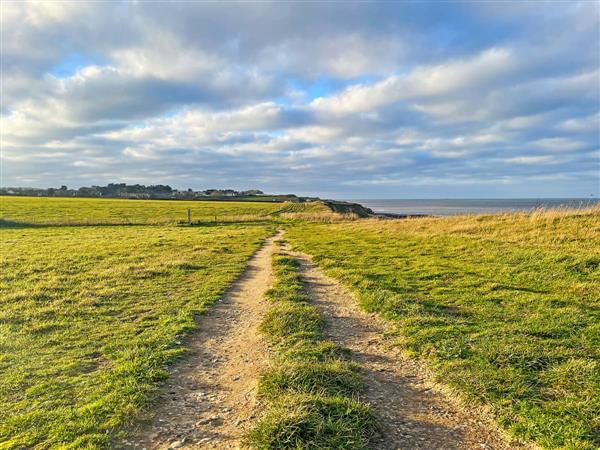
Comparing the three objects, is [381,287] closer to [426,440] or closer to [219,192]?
[426,440]

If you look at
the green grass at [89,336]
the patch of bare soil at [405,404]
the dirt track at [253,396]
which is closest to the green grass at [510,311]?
the patch of bare soil at [405,404]

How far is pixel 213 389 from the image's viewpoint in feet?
17.6

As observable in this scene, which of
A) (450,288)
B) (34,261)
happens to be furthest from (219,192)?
(450,288)

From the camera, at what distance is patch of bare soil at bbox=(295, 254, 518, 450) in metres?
4.21

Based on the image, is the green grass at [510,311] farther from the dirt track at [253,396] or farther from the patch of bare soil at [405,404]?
the dirt track at [253,396]

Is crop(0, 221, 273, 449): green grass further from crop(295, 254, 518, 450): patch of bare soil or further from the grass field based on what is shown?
crop(295, 254, 518, 450): patch of bare soil

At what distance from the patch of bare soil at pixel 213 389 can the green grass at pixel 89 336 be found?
0.31 metres

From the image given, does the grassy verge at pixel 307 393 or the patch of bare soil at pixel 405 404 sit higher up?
the grassy verge at pixel 307 393

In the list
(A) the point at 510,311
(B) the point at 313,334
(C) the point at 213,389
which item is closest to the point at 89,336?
(C) the point at 213,389

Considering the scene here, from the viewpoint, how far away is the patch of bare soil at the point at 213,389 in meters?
4.27

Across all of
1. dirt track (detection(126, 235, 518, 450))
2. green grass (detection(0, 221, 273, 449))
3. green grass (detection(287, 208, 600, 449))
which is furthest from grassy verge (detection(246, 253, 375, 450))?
green grass (detection(0, 221, 273, 449))

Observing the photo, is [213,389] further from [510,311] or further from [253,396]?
[510,311]

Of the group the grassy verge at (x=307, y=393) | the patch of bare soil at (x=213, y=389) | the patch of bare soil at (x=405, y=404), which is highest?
the grassy verge at (x=307, y=393)

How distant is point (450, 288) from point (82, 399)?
29.8 feet
